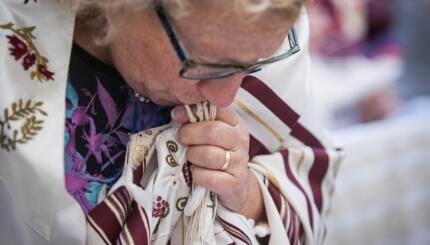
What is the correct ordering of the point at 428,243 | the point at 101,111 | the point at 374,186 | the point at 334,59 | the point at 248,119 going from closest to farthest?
the point at 101,111
the point at 248,119
the point at 374,186
the point at 428,243
the point at 334,59

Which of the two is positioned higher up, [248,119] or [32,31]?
[32,31]

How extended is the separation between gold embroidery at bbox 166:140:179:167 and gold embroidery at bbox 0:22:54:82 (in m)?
0.19

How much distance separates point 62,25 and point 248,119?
0.36 metres

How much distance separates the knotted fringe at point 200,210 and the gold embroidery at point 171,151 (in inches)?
1.6

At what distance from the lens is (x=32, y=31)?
823mm

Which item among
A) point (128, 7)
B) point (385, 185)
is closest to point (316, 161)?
point (128, 7)

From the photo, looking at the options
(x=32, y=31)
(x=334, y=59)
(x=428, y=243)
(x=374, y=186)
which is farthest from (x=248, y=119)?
(x=334, y=59)

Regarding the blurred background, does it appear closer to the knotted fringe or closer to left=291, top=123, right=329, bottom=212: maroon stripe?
left=291, top=123, right=329, bottom=212: maroon stripe

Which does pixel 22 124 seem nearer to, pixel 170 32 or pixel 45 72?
pixel 45 72

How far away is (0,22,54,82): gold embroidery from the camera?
81cm

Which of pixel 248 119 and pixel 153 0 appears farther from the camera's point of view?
pixel 248 119

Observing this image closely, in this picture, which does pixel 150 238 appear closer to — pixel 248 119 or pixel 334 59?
pixel 248 119

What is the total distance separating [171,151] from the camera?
882mm

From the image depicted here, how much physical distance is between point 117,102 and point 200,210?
0.20 meters
